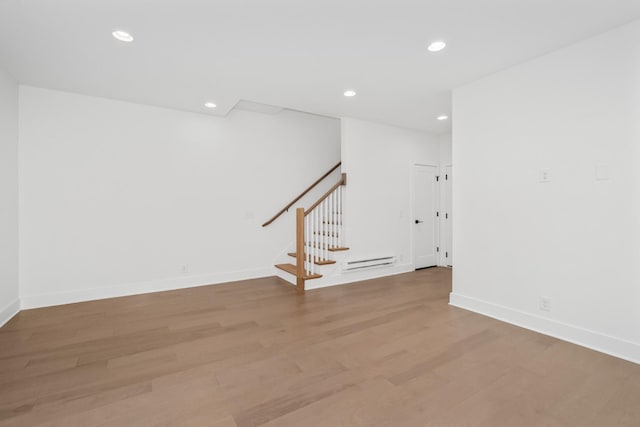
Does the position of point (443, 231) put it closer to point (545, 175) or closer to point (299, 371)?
point (545, 175)

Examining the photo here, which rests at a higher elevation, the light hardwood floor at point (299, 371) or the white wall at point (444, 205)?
the white wall at point (444, 205)

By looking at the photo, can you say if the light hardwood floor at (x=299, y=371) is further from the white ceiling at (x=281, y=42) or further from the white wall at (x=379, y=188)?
the white ceiling at (x=281, y=42)

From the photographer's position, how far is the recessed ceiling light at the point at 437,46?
8.77 feet

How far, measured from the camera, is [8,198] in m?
3.36

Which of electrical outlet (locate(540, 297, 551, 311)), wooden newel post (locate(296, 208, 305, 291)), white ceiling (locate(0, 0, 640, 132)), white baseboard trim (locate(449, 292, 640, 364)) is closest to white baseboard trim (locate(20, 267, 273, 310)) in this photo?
wooden newel post (locate(296, 208, 305, 291))

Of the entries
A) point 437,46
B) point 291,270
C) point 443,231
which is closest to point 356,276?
point 291,270

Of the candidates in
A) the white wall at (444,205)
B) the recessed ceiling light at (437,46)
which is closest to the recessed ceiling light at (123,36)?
the recessed ceiling light at (437,46)

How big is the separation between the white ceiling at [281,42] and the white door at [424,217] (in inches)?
88.1

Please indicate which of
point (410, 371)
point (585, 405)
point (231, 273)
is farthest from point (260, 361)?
point (231, 273)

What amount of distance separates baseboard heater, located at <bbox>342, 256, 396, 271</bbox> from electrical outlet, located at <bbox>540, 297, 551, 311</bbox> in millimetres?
2541

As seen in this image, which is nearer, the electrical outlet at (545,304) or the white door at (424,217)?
the electrical outlet at (545,304)

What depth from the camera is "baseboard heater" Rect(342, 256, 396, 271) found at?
4.88 m

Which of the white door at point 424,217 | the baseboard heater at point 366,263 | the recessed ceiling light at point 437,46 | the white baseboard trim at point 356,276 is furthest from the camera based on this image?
the white door at point 424,217

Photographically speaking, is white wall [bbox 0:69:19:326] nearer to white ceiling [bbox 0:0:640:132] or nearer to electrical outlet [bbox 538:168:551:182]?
white ceiling [bbox 0:0:640:132]
